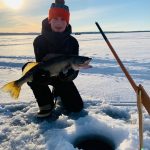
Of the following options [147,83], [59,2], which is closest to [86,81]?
[147,83]

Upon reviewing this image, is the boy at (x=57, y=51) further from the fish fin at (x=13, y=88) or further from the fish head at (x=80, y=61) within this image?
the fish head at (x=80, y=61)

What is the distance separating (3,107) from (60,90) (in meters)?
0.92

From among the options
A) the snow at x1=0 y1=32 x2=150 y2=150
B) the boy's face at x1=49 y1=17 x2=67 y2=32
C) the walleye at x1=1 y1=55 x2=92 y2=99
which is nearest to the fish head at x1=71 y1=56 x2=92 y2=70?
the walleye at x1=1 y1=55 x2=92 y2=99

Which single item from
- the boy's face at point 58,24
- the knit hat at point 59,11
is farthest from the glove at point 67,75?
the knit hat at point 59,11

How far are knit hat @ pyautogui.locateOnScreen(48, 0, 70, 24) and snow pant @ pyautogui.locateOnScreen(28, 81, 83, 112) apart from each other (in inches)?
38.9

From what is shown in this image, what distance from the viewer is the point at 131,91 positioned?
17.8 feet

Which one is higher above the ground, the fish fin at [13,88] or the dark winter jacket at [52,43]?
the dark winter jacket at [52,43]

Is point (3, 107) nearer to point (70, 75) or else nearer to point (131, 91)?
point (70, 75)

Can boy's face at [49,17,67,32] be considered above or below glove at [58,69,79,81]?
above

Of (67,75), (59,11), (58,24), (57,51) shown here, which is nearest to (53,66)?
(67,75)

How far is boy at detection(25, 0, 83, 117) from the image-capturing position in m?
4.20

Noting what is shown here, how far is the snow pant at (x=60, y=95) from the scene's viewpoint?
4.21 metres

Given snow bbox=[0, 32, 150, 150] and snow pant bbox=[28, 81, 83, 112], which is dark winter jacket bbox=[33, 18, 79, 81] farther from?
snow bbox=[0, 32, 150, 150]

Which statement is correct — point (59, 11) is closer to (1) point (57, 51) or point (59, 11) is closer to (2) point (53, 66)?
(1) point (57, 51)
